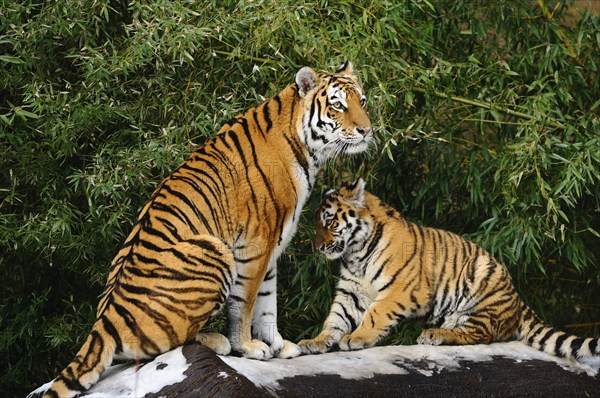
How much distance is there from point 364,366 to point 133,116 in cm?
220

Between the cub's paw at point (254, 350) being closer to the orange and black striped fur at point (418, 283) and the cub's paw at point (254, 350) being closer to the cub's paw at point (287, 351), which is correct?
the cub's paw at point (287, 351)

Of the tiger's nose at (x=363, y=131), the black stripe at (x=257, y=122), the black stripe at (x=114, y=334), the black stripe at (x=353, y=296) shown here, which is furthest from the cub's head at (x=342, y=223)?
the black stripe at (x=114, y=334)

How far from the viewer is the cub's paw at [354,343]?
4547mm

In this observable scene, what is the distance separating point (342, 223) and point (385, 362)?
846 mm

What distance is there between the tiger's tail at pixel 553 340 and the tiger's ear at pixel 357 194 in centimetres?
98

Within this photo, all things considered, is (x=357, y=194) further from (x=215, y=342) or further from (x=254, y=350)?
(x=215, y=342)

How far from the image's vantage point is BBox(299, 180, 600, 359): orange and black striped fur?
4691 millimetres

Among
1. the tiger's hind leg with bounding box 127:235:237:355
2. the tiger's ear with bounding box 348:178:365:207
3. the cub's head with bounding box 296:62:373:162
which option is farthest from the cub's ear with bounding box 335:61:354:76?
the tiger's hind leg with bounding box 127:235:237:355

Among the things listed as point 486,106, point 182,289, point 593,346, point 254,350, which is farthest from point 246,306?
point 486,106

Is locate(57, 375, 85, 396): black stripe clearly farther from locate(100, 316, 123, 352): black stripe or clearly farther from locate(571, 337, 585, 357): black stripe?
locate(571, 337, 585, 357): black stripe

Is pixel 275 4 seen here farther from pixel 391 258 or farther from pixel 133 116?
pixel 391 258

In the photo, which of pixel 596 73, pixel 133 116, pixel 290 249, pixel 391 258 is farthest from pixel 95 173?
pixel 596 73

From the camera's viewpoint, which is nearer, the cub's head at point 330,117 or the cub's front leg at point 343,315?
the cub's head at point 330,117

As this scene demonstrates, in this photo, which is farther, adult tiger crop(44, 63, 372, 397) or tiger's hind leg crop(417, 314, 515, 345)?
tiger's hind leg crop(417, 314, 515, 345)
